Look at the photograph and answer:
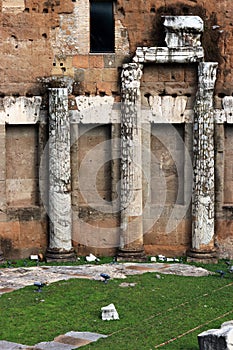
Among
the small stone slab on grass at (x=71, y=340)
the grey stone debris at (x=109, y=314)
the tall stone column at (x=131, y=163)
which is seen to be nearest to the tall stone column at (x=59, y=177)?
the tall stone column at (x=131, y=163)

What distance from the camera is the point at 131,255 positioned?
1623 cm

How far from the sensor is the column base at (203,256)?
16172 mm

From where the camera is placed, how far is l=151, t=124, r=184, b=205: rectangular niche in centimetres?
1666

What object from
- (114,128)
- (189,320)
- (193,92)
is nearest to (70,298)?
(189,320)

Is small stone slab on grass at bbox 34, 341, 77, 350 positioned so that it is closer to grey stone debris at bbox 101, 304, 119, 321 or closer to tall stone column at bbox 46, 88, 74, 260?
grey stone debris at bbox 101, 304, 119, 321

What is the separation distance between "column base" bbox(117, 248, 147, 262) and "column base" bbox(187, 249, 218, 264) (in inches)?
42.3

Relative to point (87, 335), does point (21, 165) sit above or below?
above

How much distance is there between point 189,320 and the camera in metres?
11.2

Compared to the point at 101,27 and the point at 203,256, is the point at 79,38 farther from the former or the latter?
the point at 203,256

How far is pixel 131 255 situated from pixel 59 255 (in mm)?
1628

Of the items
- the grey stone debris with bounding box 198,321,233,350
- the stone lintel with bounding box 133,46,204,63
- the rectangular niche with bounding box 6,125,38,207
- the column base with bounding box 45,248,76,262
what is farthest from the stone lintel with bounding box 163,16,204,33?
the grey stone debris with bounding box 198,321,233,350

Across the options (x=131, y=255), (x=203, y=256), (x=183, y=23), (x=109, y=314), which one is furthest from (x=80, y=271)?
(x=183, y=23)

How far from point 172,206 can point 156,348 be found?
7.10 m

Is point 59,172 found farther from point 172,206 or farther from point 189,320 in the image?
point 189,320
